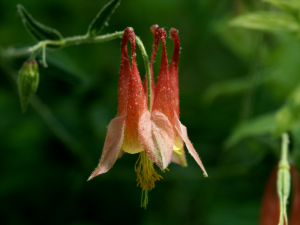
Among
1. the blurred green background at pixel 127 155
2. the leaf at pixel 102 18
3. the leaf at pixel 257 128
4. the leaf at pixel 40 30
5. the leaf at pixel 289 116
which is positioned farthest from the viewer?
the blurred green background at pixel 127 155

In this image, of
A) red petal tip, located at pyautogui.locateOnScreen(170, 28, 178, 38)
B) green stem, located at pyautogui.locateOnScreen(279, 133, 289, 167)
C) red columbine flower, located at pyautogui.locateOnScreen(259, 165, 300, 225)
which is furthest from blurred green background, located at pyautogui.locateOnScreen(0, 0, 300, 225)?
red petal tip, located at pyautogui.locateOnScreen(170, 28, 178, 38)

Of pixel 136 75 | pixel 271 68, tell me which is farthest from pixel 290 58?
pixel 136 75

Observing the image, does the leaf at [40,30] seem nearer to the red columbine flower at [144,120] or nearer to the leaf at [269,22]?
the red columbine flower at [144,120]

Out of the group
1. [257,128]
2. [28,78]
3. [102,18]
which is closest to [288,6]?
[257,128]

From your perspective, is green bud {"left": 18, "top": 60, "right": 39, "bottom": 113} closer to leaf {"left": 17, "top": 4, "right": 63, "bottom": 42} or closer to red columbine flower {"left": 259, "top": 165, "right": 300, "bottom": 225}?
leaf {"left": 17, "top": 4, "right": 63, "bottom": 42}

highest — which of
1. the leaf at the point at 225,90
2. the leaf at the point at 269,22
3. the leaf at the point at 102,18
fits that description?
the leaf at the point at 102,18

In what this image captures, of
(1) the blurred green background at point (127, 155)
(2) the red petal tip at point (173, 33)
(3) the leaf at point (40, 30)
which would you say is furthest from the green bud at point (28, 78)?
(1) the blurred green background at point (127, 155)

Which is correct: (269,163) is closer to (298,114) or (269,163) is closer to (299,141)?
(299,141)
